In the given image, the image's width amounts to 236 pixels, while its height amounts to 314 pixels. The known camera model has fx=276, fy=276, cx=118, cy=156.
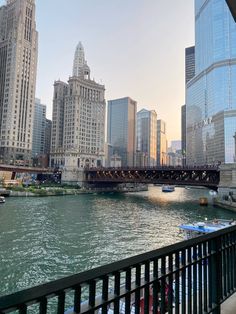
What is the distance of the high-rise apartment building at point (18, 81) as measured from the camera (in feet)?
547

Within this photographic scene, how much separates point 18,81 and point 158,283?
18288 centimetres

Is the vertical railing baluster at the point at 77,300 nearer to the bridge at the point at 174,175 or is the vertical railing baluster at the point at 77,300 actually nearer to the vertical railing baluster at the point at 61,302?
the vertical railing baluster at the point at 61,302

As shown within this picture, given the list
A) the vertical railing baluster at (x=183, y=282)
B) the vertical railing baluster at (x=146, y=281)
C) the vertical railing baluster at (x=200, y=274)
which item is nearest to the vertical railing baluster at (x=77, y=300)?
the vertical railing baluster at (x=146, y=281)

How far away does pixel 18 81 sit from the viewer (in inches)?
6663

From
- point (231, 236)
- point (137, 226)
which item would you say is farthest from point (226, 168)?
point (231, 236)

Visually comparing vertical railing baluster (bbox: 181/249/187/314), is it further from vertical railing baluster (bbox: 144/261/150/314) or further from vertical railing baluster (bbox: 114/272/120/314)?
vertical railing baluster (bbox: 114/272/120/314)

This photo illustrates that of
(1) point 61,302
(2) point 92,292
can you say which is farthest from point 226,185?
(1) point 61,302

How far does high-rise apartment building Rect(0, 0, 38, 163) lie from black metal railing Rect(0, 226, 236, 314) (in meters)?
167

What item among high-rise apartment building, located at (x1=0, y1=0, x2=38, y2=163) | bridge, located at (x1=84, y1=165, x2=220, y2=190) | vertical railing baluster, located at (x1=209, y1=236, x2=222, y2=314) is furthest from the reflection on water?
high-rise apartment building, located at (x1=0, y1=0, x2=38, y2=163)

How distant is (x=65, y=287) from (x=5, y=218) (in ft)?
135

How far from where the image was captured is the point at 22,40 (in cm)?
17662

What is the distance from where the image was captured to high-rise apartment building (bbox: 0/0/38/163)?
166875mm

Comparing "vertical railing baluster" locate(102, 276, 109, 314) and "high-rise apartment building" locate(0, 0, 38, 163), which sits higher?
"high-rise apartment building" locate(0, 0, 38, 163)

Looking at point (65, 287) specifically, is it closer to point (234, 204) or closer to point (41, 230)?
point (41, 230)
